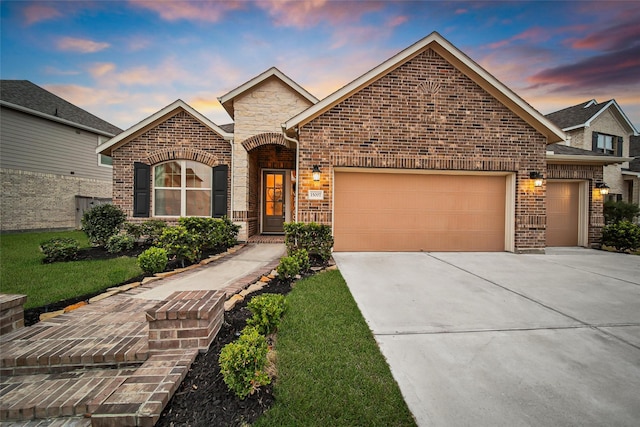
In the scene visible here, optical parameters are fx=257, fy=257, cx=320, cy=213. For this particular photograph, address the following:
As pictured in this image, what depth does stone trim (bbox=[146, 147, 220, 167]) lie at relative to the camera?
8656 mm

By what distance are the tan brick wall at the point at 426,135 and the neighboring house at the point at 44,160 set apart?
44.3ft

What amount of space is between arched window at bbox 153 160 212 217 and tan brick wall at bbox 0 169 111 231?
26.2 ft

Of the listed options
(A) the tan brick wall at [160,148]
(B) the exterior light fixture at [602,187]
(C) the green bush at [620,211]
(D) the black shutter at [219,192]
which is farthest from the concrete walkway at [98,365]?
(C) the green bush at [620,211]

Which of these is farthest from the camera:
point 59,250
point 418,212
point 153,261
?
→ point 418,212

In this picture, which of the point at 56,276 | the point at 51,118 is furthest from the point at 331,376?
the point at 51,118

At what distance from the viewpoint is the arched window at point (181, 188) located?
8.90m

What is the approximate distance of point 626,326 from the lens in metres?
3.17

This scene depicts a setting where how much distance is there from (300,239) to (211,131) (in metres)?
5.42

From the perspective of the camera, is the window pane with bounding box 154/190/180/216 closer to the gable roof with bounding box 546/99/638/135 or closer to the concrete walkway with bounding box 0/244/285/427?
the concrete walkway with bounding box 0/244/285/427

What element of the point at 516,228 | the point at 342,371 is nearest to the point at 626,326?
the point at 342,371

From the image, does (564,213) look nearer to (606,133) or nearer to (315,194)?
(315,194)

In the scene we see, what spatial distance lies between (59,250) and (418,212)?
29.4 ft

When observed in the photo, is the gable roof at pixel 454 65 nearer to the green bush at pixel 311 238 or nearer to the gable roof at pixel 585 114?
the green bush at pixel 311 238

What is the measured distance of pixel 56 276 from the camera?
4.71 meters
